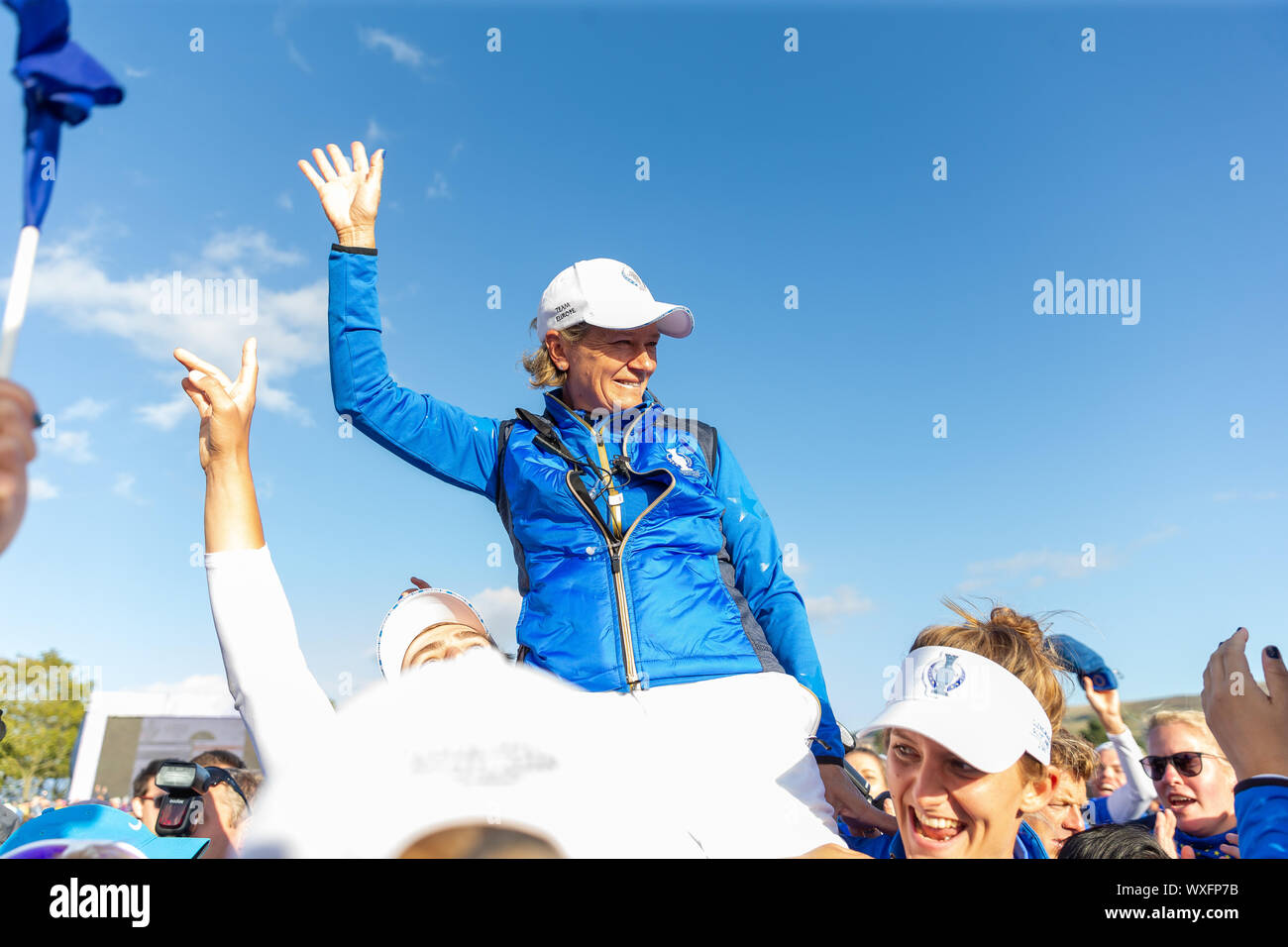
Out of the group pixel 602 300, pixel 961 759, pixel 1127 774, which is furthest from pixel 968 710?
pixel 1127 774

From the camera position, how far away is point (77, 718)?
3206cm

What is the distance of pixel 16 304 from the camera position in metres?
1.00

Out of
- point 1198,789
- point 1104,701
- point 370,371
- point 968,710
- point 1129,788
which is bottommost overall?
point 1129,788

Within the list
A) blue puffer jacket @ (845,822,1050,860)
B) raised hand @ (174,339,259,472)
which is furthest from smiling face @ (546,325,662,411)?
blue puffer jacket @ (845,822,1050,860)

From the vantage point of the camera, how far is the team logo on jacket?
242 cm

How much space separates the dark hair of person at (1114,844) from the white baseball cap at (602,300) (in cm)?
210

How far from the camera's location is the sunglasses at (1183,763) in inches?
150

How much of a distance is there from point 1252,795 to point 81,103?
2.23 m

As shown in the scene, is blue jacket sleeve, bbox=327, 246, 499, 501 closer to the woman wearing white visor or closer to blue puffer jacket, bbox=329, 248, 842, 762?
blue puffer jacket, bbox=329, 248, 842, 762

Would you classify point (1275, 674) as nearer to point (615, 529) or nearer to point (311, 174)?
point (615, 529)

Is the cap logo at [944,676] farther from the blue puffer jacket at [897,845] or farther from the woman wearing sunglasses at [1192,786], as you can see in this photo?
the woman wearing sunglasses at [1192,786]

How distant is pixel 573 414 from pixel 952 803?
1.49 metres
